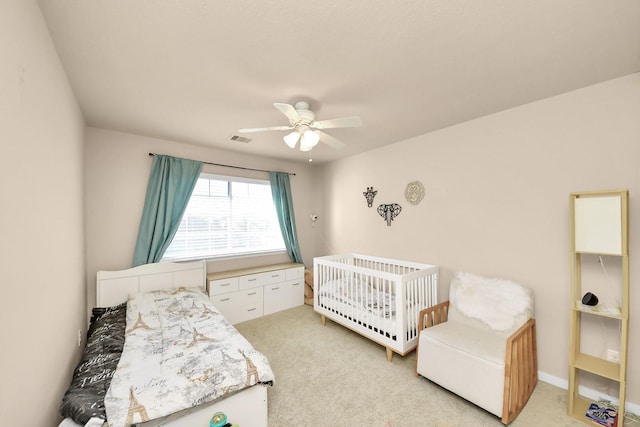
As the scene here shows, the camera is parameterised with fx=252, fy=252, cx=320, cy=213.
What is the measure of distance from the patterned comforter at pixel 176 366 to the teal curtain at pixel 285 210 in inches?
81.5

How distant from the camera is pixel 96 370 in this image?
5.36ft

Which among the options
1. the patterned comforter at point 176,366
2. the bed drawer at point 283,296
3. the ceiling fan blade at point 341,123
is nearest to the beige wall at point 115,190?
the patterned comforter at point 176,366

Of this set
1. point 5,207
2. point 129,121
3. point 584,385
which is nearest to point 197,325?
point 5,207

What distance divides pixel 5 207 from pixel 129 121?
2.15m

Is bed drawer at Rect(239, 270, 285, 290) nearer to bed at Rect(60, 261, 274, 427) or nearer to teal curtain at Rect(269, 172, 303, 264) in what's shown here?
teal curtain at Rect(269, 172, 303, 264)

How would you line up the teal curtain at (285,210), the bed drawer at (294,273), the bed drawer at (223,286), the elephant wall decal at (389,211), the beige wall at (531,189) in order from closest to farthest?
1. the beige wall at (531,189)
2. the bed drawer at (223,286)
3. the elephant wall decal at (389,211)
4. the bed drawer at (294,273)
5. the teal curtain at (285,210)

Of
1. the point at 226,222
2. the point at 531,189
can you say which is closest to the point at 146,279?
the point at 226,222

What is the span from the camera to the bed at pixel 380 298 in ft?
8.16

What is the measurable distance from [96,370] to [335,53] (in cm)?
254

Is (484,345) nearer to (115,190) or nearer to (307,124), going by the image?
(307,124)

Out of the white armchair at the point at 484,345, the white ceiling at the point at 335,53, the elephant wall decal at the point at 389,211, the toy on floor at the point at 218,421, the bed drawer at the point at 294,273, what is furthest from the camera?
the bed drawer at the point at 294,273

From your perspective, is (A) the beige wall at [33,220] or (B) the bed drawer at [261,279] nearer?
(A) the beige wall at [33,220]

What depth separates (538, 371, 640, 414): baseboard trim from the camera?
1.83 meters

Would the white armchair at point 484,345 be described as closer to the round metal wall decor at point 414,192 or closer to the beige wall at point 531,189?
the beige wall at point 531,189
